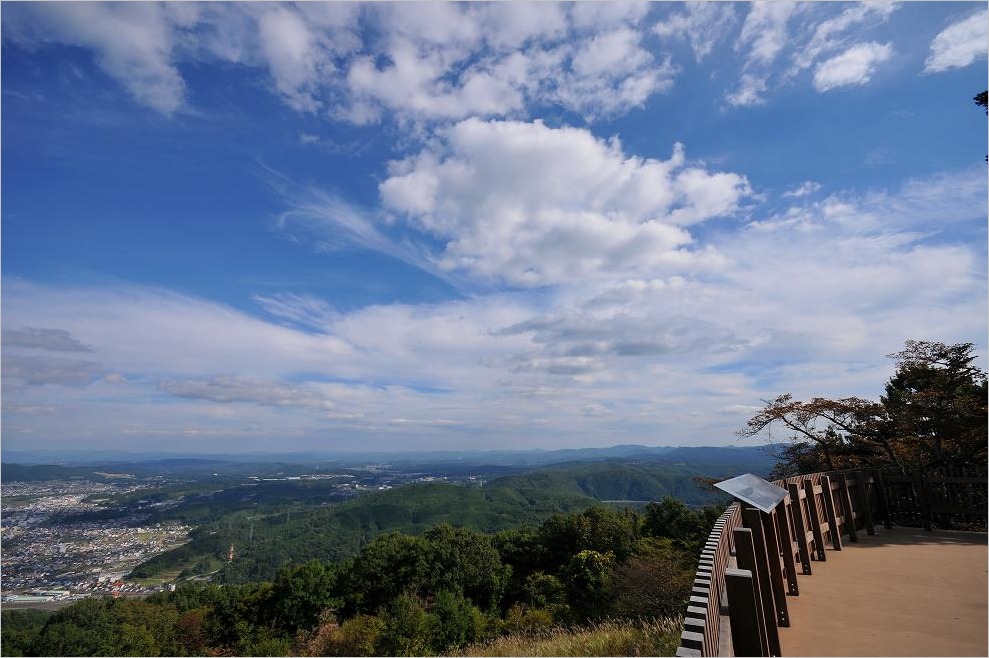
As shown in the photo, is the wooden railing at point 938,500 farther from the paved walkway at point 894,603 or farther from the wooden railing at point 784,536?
the paved walkway at point 894,603

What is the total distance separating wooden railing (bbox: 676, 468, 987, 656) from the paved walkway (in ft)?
0.80

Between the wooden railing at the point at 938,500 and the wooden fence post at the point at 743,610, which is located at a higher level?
the wooden fence post at the point at 743,610

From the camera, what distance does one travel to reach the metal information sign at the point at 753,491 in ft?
10.8

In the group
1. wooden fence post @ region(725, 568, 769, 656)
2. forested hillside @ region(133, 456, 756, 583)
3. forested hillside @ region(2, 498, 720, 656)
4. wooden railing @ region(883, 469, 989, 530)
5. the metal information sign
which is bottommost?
forested hillside @ region(133, 456, 756, 583)

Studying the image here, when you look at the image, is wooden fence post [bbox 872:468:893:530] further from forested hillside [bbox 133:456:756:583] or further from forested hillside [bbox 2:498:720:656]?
forested hillside [bbox 133:456:756:583]

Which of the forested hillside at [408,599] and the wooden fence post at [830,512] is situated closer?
the wooden fence post at [830,512]

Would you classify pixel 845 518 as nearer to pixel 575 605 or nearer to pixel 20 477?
pixel 575 605

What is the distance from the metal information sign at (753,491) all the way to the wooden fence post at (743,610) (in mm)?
637

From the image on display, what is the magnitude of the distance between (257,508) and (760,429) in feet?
512

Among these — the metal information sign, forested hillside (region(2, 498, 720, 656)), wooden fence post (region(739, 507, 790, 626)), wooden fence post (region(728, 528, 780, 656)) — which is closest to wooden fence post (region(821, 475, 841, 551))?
wooden fence post (region(739, 507, 790, 626))

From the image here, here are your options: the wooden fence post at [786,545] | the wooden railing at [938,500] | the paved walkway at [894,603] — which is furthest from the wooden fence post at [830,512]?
the wooden railing at [938,500]

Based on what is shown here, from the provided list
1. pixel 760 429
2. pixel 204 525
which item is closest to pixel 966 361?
pixel 760 429

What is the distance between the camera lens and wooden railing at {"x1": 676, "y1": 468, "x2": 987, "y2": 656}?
2547 millimetres

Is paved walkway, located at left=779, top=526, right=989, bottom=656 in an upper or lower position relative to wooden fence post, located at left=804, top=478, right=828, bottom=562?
lower
